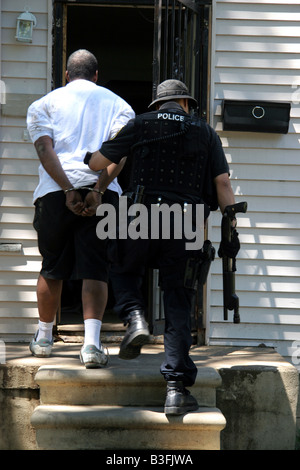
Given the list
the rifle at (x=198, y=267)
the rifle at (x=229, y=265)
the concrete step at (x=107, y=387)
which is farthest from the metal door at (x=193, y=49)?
the concrete step at (x=107, y=387)

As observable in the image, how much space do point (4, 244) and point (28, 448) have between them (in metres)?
1.56

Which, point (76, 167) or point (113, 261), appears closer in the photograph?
point (113, 261)

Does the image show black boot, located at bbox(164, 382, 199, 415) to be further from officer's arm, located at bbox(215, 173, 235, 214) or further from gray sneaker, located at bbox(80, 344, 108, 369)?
officer's arm, located at bbox(215, 173, 235, 214)

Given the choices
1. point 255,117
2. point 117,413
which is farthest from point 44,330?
point 255,117

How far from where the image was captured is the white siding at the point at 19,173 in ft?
17.9

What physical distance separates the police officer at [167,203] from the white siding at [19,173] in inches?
60.6

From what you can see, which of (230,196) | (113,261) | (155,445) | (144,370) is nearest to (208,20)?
(230,196)

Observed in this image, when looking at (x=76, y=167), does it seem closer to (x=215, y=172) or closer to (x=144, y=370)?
(x=215, y=172)

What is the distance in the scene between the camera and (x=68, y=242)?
4527 mm

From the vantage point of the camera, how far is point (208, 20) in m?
5.54

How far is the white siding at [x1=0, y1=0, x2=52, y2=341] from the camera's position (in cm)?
545

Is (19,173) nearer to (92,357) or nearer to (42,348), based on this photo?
(42,348)

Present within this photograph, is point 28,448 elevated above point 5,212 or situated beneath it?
situated beneath

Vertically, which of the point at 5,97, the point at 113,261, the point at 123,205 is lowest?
the point at 113,261
